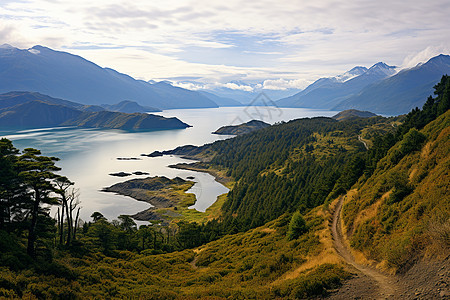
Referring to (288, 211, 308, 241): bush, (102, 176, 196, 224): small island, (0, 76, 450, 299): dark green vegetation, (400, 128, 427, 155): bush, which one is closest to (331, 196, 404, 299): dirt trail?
(0, 76, 450, 299): dark green vegetation

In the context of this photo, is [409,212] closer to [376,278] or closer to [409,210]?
[409,210]

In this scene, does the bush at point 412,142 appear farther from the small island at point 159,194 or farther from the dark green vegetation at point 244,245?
the small island at point 159,194

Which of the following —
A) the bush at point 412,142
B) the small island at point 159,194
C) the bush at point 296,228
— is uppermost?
the bush at point 412,142

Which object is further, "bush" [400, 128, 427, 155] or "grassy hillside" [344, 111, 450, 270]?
"bush" [400, 128, 427, 155]

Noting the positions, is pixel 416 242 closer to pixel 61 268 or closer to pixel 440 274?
pixel 440 274

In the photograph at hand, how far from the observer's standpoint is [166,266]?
45.9 metres

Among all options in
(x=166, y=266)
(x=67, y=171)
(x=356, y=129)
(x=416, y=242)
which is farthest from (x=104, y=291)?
(x=356, y=129)

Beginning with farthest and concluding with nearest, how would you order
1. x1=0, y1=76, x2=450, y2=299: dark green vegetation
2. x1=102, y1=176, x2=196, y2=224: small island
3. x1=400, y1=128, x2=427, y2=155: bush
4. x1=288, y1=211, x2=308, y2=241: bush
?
x1=102, y1=176, x2=196, y2=224: small island, x1=400, y1=128, x2=427, y2=155: bush, x1=288, y1=211, x2=308, y2=241: bush, x1=0, y1=76, x2=450, y2=299: dark green vegetation

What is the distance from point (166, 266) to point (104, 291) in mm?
21201

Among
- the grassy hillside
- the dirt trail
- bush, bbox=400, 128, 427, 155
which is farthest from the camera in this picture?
bush, bbox=400, 128, 427, 155

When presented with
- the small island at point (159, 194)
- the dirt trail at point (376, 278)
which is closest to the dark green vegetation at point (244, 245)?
the dirt trail at point (376, 278)

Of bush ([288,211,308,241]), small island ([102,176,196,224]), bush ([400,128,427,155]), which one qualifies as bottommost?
small island ([102,176,196,224])

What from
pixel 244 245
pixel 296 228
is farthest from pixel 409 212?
pixel 244 245

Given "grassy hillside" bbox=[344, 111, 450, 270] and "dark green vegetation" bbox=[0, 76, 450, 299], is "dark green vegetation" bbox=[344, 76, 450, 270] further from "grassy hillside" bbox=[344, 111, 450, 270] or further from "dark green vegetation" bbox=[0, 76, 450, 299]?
"dark green vegetation" bbox=[0, 76, 450, 299]
